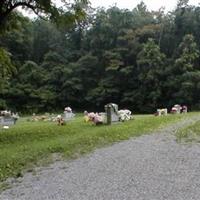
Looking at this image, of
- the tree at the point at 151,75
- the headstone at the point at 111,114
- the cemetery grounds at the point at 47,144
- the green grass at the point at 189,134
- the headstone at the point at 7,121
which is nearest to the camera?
the cemetery grounds at the point at 47,144

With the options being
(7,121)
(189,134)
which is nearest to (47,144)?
(189,134)

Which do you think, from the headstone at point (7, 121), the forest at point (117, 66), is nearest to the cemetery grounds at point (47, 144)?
the headstone at point (7, 121)

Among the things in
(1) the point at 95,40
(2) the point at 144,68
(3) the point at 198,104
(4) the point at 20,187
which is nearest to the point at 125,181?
(4) the point at 20,187

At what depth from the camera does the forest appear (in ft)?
148

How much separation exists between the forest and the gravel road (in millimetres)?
31904

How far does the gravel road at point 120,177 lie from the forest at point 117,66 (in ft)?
105

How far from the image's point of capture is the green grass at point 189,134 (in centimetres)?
1402

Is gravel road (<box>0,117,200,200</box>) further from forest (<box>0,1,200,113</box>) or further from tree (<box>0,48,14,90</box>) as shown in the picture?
forest (<box>0,1,200,113</box>)

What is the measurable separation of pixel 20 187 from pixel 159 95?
37564 millimetres

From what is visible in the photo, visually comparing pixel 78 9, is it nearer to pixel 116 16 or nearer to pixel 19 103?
pixel 19 103

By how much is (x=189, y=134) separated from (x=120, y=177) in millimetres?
7167

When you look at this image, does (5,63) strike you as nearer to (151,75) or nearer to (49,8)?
(49,8)

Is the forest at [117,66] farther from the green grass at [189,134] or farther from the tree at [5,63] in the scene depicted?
the green grass at [189,134]

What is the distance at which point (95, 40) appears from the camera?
2101 inches
